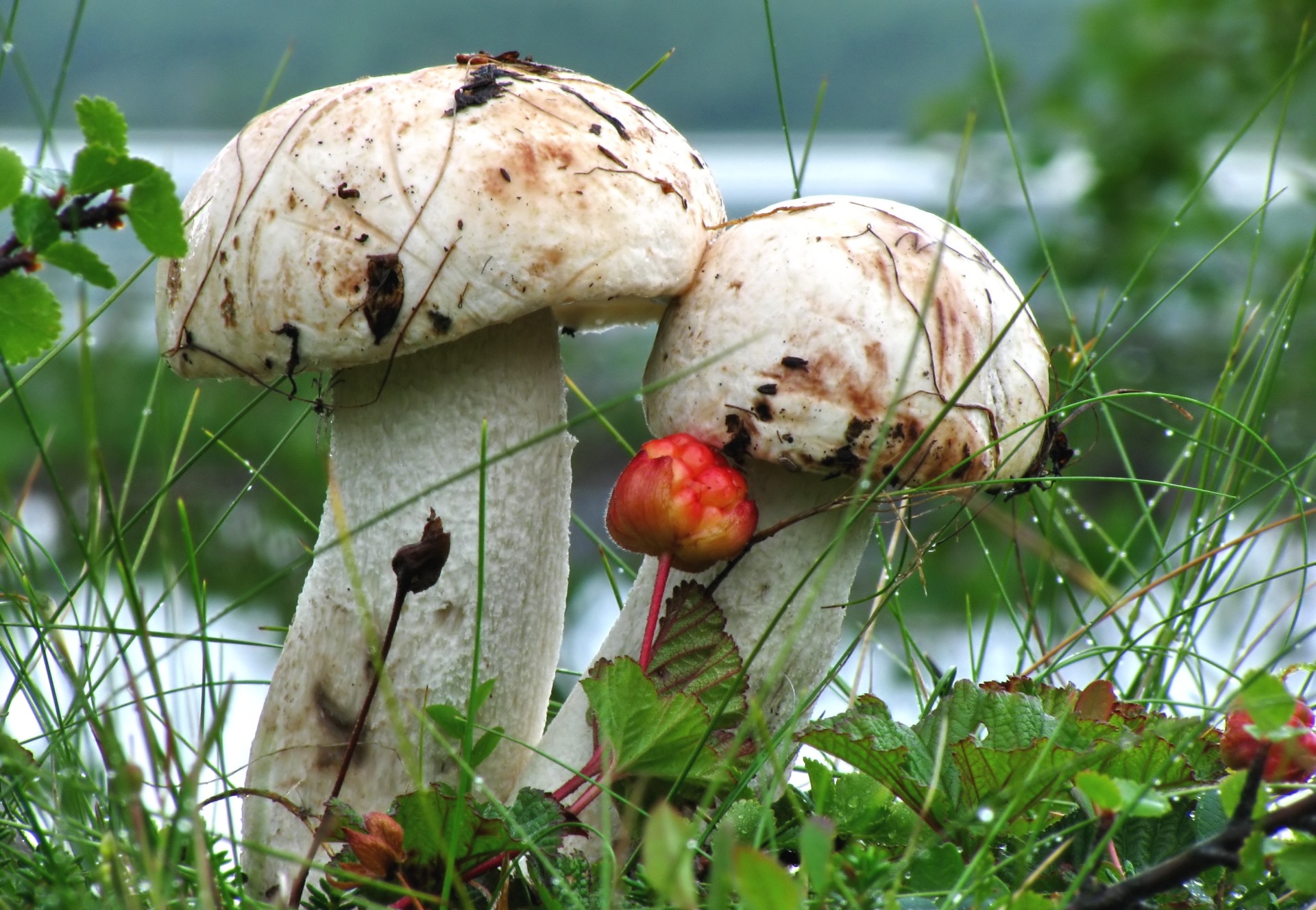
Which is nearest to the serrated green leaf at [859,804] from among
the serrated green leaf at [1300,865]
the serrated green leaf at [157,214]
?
the serrated green leaf at [1300,865]

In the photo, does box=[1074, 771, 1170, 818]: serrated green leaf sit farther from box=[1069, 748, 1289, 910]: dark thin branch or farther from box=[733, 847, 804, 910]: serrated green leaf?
box=[733, 847, 804, 910]: serrated green leaf

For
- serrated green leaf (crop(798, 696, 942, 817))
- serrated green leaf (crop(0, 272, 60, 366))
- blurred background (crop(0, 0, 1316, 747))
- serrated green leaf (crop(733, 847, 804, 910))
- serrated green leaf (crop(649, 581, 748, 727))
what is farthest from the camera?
blurred background (crop(0, 0, 1316, 747))

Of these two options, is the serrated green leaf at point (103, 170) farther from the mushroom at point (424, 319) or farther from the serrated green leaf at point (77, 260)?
the mushroom at point (424, 319)

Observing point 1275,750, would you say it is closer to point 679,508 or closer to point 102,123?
point 679,508

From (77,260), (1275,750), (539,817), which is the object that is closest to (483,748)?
(539,817)

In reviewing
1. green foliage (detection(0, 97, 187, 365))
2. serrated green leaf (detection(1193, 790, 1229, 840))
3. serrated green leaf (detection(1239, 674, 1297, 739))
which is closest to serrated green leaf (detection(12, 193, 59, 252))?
green foliage (detection(0, 97, 187, 365))

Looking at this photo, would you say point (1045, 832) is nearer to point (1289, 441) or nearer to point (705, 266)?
point (705, 266)
